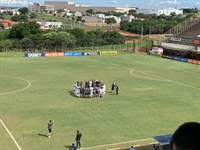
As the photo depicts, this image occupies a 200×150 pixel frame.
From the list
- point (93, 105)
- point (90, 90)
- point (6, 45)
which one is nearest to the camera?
point (93, 105)

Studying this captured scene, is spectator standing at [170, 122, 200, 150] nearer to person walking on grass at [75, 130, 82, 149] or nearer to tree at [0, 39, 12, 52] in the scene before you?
person walking on grass at [75, 130, 82, 149]

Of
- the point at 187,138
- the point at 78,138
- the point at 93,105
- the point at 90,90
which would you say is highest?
the point at 187,138

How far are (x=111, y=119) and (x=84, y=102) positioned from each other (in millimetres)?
5564

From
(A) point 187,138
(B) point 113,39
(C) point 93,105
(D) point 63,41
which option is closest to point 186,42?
(B) point 113,39

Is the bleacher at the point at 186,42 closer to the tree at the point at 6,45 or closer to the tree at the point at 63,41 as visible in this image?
the tree at the point at 63,41

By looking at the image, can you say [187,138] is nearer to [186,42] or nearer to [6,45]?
[186,42]

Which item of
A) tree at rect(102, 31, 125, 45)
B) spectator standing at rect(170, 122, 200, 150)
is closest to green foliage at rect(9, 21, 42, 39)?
tree at rect(102, 31, 125, 45)

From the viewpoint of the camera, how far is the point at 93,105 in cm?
2827

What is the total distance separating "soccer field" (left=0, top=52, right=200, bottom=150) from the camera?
20659 millimetres

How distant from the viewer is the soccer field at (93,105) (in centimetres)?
2066

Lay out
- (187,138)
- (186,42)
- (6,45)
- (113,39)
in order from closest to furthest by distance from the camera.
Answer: (187,138) < (186,42) < (6,45) < (113,39)

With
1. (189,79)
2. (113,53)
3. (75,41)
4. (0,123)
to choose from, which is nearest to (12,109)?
(0,123)

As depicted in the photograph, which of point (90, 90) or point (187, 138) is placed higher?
point (187, 138)

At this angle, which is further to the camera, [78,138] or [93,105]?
[93,105]
